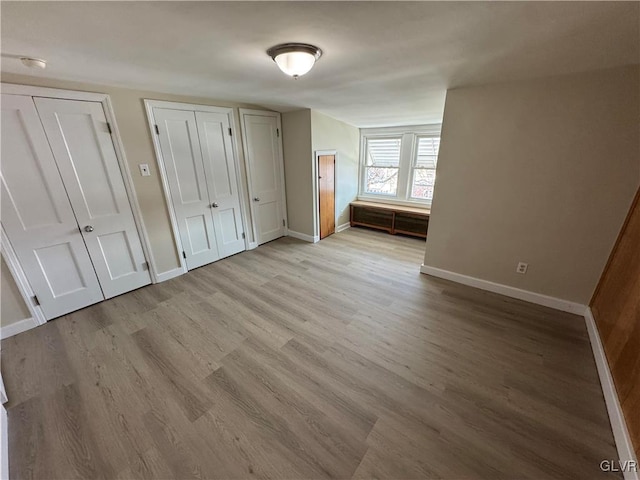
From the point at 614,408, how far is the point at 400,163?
13.7 feet

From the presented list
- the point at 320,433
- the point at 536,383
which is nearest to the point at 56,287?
the point at 320,433

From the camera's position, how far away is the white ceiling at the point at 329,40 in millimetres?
1157

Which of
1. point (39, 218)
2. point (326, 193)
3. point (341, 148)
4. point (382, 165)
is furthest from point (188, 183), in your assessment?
point (382, 165)

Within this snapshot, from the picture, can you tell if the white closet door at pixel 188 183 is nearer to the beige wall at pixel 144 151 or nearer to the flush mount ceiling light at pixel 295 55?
the beige wall at pixel 144 151

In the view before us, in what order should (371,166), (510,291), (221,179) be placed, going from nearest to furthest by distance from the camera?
(510,291), (221,179), (371,166)

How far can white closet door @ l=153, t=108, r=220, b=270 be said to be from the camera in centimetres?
284

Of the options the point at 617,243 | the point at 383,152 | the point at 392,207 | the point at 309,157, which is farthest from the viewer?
the point at 383,152

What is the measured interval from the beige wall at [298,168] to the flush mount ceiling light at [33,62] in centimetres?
270

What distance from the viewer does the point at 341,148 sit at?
14.9 ft

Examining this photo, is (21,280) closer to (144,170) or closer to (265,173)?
(144,170)

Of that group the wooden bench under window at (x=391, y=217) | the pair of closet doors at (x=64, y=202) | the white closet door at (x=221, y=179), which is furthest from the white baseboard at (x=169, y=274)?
the wooden bench under window at (x=391, y=217)

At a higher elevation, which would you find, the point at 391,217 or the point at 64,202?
the point at 64,202

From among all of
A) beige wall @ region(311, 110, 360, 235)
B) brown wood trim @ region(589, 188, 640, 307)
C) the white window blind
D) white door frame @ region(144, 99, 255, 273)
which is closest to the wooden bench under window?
beige wall @ region(311, 110, 360, 235)

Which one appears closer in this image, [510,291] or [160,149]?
[510,291]
